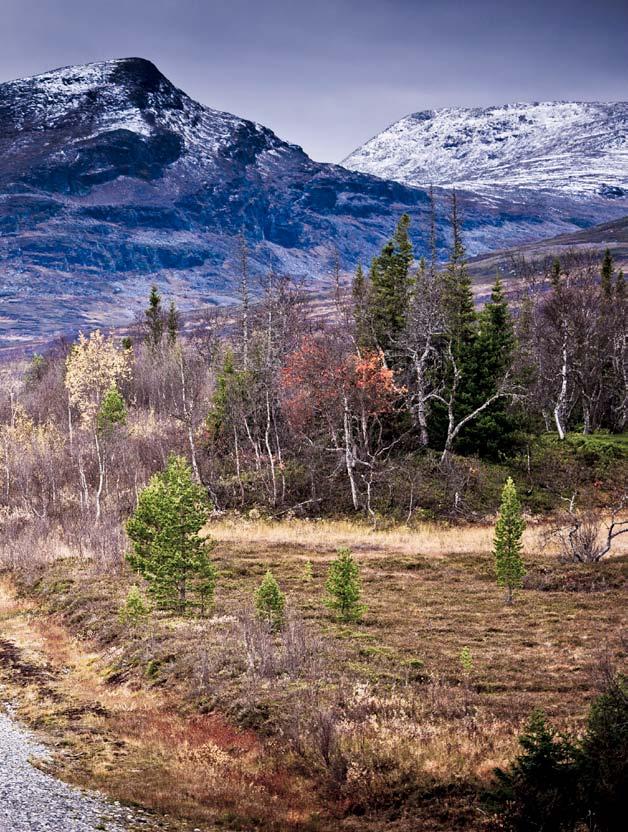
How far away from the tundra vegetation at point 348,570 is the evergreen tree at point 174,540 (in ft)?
0.35

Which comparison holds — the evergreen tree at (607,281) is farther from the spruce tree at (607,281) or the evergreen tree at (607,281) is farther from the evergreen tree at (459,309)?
the evergreen tree at (459,309)

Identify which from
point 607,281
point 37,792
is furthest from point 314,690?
point 607,281

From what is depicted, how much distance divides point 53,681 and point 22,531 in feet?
78.8

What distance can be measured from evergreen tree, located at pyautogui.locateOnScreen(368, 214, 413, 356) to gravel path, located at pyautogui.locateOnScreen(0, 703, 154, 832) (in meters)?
41.8

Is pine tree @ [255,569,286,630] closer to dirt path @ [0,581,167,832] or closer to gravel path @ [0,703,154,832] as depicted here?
dirt path @ [0,581,167,832]

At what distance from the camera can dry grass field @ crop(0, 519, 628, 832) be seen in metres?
14.4

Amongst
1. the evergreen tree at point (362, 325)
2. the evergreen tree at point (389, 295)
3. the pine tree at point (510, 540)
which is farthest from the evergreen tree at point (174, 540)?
the evergreen tree at point (389, 295)

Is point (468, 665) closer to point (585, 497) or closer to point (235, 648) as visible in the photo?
point (235, 648)

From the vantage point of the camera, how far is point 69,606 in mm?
30562

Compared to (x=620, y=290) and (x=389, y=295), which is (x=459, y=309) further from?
(x=620, y=290)

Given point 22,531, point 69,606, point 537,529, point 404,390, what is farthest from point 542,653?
point 22,531

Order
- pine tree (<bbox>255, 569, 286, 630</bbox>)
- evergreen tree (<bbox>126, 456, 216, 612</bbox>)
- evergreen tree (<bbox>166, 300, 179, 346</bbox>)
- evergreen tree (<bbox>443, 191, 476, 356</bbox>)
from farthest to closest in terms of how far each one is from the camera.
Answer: evergreen tree (<bbox>166, 300, 179, 346</bbox>) → evergreen tree (<bbox>443, 191, 476, 356</bbox>) → evergreen tree (<bbox>126, 456, 216, 612</bbox>) → pine tree (<bbox>255, 569, 286, 630</bbox>)

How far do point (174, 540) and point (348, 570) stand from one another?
20.1 ft

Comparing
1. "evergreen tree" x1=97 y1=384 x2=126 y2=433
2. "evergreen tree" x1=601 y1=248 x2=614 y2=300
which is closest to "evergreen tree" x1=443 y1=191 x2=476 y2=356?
"evergreen tree" x1=601 y1=248 x2=614 y2=300
